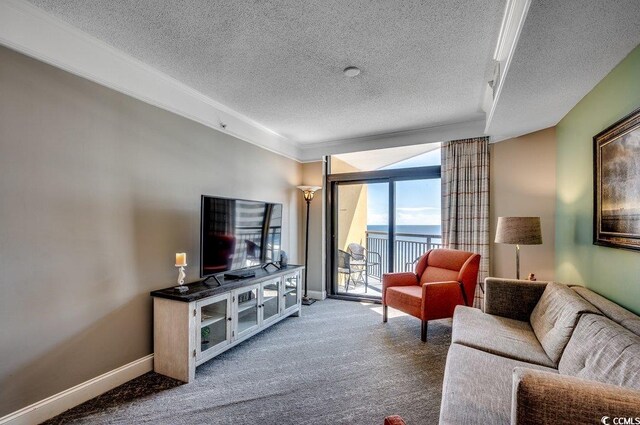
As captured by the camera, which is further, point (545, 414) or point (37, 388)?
point (37, 388)

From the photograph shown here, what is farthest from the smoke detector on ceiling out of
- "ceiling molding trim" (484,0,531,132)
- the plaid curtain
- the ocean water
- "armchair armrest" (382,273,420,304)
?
the ocean water

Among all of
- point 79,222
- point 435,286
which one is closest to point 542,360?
point 435,286

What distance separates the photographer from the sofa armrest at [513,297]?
234 centimetres

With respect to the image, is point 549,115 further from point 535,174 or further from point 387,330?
point 387,330

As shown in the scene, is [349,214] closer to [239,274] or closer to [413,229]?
[413,229]

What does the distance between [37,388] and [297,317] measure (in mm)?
2463

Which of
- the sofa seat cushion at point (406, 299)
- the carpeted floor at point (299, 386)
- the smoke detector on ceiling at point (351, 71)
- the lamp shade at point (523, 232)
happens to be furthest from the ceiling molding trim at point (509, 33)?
the carpeted floor at point (299, 386)

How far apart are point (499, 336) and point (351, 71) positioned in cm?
234

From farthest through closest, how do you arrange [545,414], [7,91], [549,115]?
1. [549,115]
2. [7,91]
3. [545,414]

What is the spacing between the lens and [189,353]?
7.28 feet

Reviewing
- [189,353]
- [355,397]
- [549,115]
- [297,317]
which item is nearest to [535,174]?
[549,115]

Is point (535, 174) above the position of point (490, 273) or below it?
above

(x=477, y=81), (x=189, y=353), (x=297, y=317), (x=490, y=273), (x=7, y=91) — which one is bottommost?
(x=297, y=317)

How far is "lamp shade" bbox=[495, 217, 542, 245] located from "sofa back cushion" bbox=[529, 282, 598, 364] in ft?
1.70
